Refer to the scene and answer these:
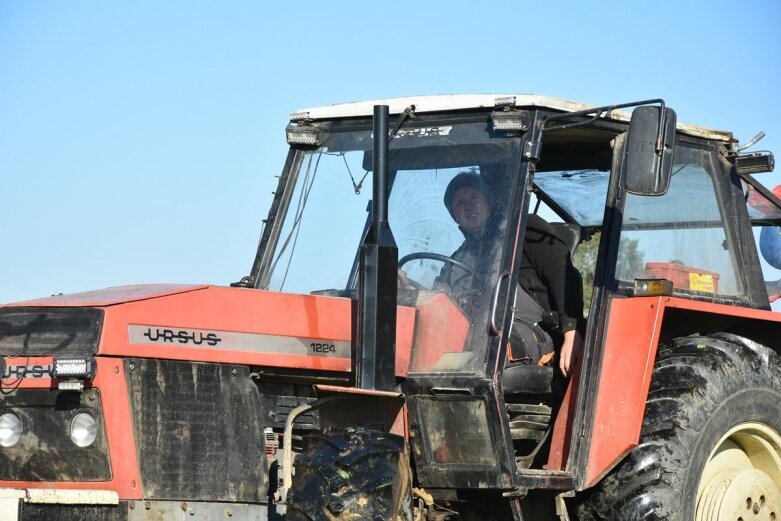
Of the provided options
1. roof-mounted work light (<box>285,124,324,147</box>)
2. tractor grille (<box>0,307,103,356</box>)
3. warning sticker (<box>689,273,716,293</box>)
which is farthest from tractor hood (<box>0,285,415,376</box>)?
warning sticker (<box>689,273,716,293</box>)

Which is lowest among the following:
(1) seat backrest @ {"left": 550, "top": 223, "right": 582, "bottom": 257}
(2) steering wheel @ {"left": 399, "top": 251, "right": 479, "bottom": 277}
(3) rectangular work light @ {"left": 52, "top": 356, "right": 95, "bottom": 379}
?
(3) rectangular work light @ {"left": 52, "top": 356, "right": 95, "bottom": 379}

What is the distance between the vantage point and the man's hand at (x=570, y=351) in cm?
575

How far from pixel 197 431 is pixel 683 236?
2.77m

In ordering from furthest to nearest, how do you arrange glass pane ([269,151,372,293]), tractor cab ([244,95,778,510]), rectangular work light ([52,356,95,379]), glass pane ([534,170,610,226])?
glass pane ([534,170,610,226])
glass pane ([269,151,372,293])
tractor cab ([244,95,778,510])
rectangular work light ([52,356,95,379])

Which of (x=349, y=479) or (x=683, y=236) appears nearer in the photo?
(x=349, y=479)

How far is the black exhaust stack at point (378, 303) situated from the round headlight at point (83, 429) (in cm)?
112

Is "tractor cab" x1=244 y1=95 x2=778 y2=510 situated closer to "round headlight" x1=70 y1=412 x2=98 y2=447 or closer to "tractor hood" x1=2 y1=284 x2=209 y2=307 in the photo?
"tractor hood" x1=2 y1=284 x2=209 y2=307

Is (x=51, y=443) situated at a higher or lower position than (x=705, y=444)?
lower

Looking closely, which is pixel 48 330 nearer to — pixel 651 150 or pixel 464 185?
pixel 464 185

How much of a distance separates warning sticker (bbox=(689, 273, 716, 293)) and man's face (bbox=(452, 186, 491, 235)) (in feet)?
4.24

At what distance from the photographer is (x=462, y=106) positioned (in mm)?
5625

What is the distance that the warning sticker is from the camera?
610 centimetres

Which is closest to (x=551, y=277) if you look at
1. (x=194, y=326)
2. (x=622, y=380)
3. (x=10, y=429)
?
(x=622, y=380)

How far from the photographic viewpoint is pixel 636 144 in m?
5.11
